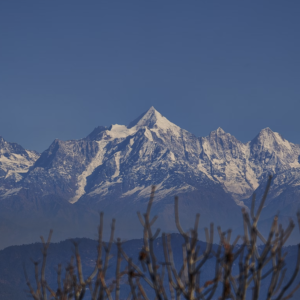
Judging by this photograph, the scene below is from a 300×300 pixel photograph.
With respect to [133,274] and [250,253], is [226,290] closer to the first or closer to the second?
[250,253]

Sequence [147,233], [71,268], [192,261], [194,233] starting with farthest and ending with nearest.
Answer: [71,268]
[147,233]
[192,261]
[194,233]

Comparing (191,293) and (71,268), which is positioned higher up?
(71,268)

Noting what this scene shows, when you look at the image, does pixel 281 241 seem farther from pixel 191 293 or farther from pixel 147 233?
pixel 147 233

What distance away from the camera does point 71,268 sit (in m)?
19.6

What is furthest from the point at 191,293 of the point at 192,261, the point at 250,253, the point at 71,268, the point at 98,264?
the point at 71,268

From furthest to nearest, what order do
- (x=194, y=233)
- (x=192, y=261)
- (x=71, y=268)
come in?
(x=71, y=268) < (x=192, y=261) < (x=194, y=233)

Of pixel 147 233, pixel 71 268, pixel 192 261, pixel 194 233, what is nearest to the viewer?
pixel 194 233

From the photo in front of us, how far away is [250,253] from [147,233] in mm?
3331

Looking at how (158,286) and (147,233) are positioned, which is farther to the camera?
(147,233)

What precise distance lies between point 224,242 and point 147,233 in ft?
8.14

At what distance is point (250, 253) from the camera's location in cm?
1623

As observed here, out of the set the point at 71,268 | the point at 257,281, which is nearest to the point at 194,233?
the point at 257,281

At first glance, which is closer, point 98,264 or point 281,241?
point 281,241

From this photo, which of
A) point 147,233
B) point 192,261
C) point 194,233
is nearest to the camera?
point 194,233
